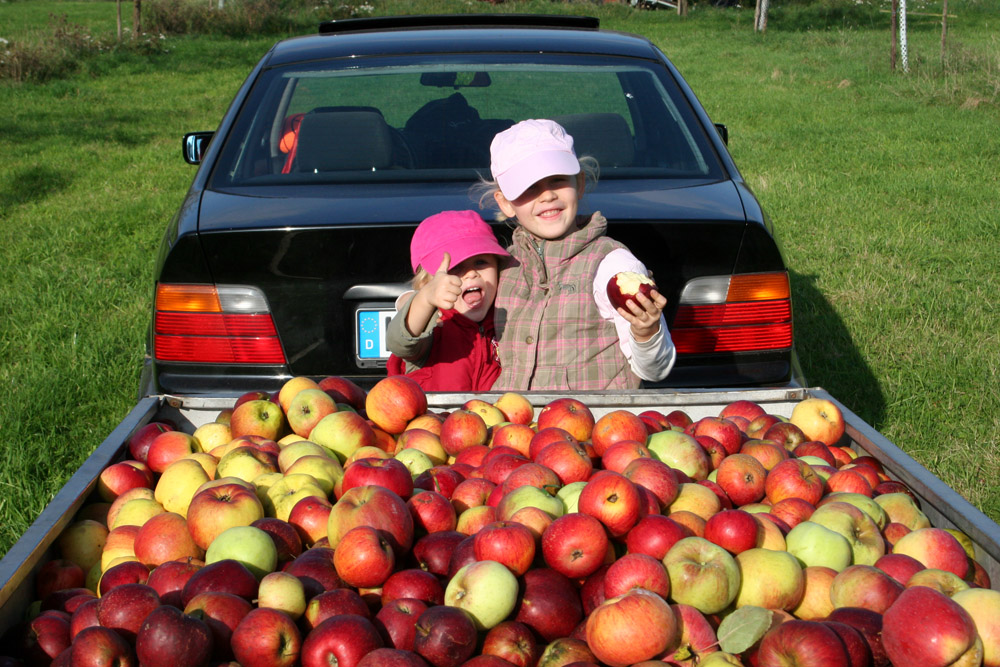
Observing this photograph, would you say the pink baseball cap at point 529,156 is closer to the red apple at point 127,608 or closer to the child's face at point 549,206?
the child's face at point 549,206

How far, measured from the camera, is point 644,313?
7.84ft

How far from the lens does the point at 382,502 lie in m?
1.75

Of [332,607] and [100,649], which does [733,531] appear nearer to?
[332,607]

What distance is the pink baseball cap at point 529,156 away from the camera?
107 inches

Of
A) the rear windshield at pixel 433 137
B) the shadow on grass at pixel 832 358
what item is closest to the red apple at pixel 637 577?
the rear windshield at pixel 433 137

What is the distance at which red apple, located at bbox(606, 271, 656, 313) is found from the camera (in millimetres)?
2338

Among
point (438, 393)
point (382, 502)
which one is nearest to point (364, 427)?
point (438, 393)

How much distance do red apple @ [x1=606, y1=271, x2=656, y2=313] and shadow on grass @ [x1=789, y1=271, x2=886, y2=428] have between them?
2344mm

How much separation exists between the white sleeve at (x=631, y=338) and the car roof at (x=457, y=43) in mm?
1400

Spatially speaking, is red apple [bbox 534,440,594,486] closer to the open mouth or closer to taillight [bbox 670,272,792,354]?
Answer: the open mouth

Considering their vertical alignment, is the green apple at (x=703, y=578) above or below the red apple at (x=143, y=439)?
above

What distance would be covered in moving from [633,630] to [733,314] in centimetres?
163

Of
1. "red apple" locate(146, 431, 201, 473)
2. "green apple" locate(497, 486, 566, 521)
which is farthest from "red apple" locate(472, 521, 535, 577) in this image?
"red apple" locate(146, 431, 201, 473)

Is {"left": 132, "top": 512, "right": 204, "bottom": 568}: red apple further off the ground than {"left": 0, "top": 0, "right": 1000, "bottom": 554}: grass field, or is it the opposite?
{"left": 132, "top": 512, "right": 204, "bottom": 568}: red apple
